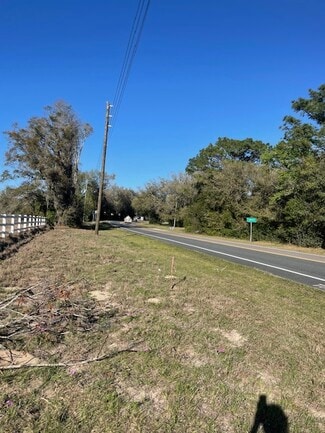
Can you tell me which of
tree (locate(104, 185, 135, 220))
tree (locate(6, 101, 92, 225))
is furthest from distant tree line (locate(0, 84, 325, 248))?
tree (locate(104, 185, 135, 220))

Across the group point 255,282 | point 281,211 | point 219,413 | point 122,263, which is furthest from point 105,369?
point 281,211

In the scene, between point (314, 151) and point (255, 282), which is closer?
point (255, 282)

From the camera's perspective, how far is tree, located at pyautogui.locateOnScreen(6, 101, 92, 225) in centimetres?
3444

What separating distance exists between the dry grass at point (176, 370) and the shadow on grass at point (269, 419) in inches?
0.7

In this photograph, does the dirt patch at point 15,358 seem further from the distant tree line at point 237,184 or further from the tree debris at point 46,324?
the distant tree line at point 237,184

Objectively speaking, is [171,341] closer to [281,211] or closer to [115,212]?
[281,211]

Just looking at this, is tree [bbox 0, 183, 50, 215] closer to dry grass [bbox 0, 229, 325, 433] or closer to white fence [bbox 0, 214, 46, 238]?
white fence [bbox 0, 214, 46, 238]

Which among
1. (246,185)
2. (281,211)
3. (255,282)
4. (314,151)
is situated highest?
(314,151)

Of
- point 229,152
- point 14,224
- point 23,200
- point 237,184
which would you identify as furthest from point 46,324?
point 229,152

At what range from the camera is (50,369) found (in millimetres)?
3521

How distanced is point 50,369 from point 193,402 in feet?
4.53

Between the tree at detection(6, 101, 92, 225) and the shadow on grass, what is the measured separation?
1319 inches

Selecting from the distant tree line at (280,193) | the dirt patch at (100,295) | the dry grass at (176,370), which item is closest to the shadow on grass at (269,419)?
the dry grass at (176,370)

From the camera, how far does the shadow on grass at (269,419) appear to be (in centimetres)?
288
